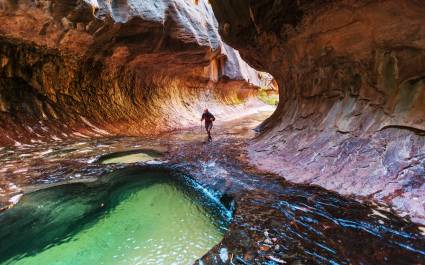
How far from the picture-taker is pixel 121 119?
1284 centimetres

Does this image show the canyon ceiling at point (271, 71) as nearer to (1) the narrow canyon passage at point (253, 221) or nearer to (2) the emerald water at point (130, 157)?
(1) the narrow canyon passage at point (253, 221)

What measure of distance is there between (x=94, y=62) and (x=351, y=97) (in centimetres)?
1037

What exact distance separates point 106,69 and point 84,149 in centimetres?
540

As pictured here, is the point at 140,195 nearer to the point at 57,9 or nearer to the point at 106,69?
the point at 57,9

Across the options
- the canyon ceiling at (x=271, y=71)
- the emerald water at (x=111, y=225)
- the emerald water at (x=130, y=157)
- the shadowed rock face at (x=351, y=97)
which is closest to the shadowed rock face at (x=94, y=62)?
the canyon ceiling at (x=271, y=71)

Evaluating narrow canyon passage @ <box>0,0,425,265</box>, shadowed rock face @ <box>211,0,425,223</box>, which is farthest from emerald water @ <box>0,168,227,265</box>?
shadowed rock face @ <box>211,0,425,223</box>

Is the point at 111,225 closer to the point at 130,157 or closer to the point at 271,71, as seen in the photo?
the point at 130,157

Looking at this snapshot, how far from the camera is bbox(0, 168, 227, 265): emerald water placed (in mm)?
3411

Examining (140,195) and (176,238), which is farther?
(140,195)

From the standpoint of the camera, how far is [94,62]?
11.9 metres

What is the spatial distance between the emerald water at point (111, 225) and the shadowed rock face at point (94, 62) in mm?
5377

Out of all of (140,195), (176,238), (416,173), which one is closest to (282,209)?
(176,238)

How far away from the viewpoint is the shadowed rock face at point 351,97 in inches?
179

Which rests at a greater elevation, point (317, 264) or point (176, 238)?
point (317, 264)
